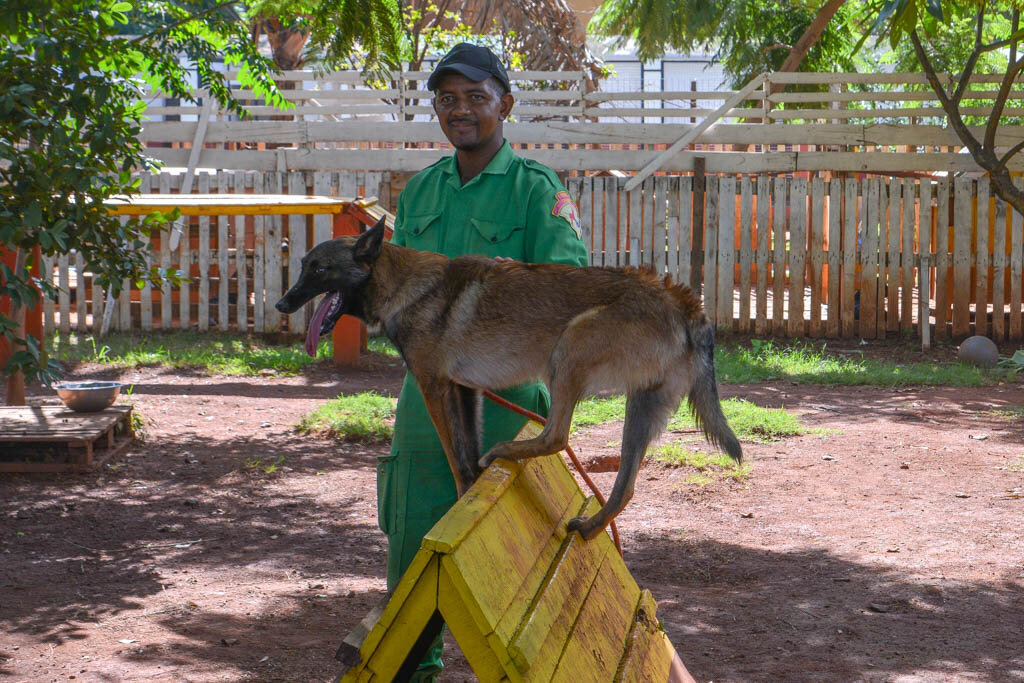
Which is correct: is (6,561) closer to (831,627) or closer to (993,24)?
(831,627)

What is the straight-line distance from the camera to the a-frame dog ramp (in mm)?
2432

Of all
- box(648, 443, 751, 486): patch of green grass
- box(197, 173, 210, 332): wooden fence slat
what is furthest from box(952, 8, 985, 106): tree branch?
box(197, 173, 210, 332): wooden fence slat

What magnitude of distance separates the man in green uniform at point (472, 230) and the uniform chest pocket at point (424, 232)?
13 mm

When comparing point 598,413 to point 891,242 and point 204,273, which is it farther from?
point 204,273

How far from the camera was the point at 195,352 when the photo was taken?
12172mm

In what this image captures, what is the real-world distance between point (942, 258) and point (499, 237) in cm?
1081

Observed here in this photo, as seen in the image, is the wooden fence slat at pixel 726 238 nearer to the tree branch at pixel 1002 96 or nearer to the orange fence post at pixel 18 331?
the tree branch at pixel 1002 96

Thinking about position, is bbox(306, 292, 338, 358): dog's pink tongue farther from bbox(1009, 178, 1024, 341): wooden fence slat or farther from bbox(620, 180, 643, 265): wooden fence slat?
bbox(1009, 178, 1024, 341): wooden fence slat

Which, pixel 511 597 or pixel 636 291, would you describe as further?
pixel 636 291

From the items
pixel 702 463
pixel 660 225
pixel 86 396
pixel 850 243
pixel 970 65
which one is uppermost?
pixel 970 65

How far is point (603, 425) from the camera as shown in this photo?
904 centimetres

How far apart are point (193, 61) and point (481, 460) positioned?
28.7ft

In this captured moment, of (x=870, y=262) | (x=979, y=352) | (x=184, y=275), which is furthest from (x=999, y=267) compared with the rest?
(x=184, y=275)

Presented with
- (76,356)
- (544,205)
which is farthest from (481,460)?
(76,356)
